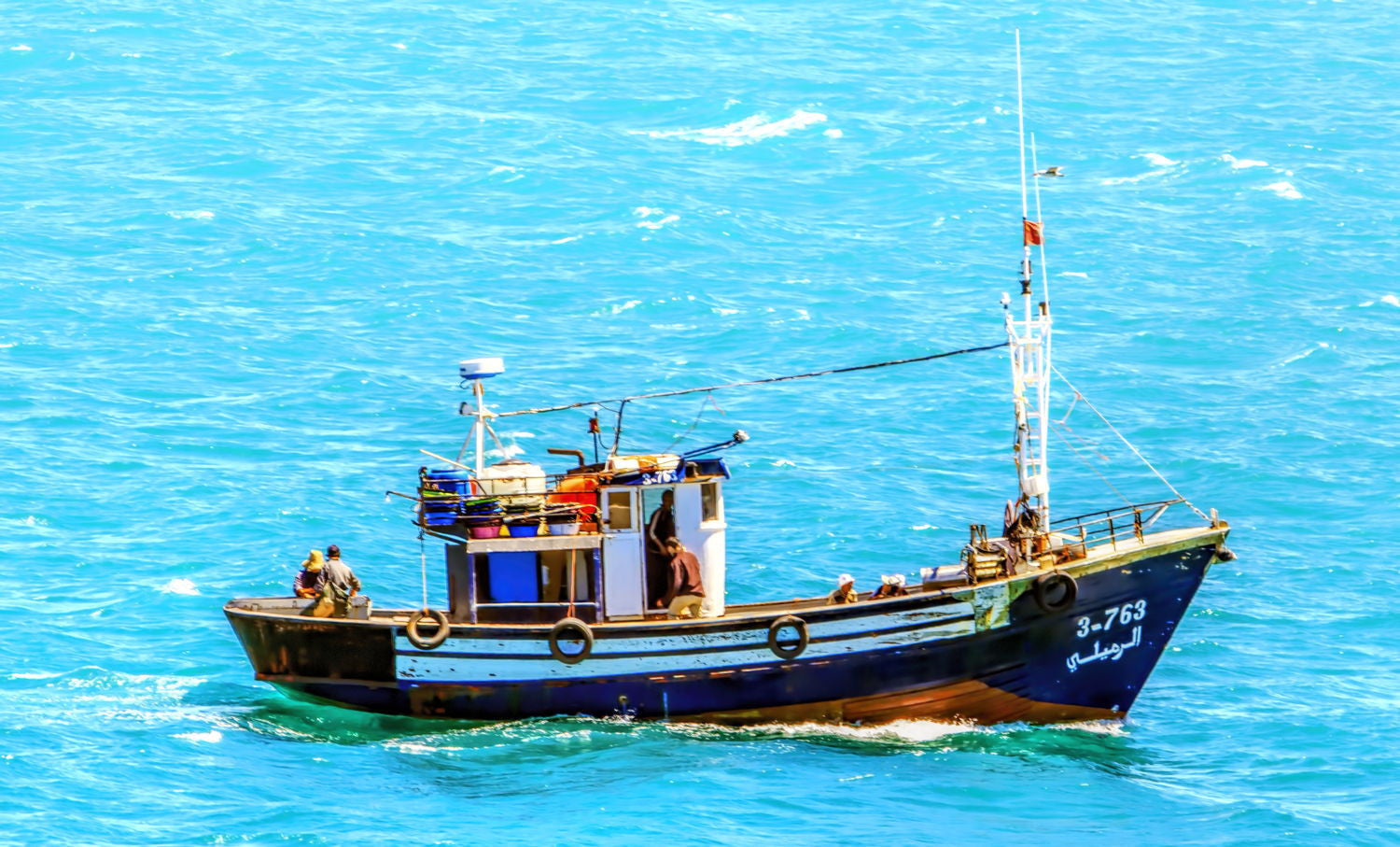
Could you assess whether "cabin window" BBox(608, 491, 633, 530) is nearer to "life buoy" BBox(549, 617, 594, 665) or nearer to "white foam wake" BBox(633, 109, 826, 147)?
"life buoy" BBox(549, 617, 594, 665)

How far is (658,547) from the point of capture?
3136cm

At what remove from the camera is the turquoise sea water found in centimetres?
2948

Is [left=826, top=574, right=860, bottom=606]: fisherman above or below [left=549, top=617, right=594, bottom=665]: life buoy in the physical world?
above

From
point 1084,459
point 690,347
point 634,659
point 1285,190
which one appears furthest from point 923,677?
point 1285,190

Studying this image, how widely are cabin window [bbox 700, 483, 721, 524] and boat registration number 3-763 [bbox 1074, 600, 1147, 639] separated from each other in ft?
20.2

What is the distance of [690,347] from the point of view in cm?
5328

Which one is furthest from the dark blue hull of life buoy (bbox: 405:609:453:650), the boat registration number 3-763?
life buoy (bbox: 405:609:453:650)

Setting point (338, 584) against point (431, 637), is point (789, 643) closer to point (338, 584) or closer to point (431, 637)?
point (431, 637)

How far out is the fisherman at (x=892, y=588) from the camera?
101 feet

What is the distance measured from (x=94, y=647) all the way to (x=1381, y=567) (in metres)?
26.4

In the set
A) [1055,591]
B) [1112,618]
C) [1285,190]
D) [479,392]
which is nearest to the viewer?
[1055,591]

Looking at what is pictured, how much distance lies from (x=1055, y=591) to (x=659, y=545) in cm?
648

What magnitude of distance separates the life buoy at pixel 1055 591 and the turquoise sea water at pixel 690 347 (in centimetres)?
237

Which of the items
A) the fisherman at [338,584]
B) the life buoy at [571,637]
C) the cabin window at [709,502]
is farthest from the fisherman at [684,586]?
the fisherman at [338,584]
